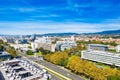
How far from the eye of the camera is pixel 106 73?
23375 mm

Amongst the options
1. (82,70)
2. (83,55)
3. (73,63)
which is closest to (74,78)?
(82,70)

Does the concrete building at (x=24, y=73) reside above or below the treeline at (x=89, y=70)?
above

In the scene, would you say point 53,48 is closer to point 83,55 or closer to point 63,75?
point 83,55

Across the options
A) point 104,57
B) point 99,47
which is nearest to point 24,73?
point 104,57

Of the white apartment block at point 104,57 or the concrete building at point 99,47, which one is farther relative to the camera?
the concrete building at point 99,47

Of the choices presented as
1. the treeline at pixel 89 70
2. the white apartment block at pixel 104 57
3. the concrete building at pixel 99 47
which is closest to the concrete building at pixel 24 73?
the treeline at pixel 89 70

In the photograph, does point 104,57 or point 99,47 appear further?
point 99,47

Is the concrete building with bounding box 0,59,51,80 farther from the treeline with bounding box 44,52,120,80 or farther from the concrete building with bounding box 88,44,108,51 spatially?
the concrete building with bounding box 88,44,108,51

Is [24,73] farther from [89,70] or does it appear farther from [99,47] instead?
[99,47]

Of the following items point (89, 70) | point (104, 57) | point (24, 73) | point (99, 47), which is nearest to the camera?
point (24, 73)

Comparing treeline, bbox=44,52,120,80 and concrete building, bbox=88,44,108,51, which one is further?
concrete building, bbox=88,44,108,51

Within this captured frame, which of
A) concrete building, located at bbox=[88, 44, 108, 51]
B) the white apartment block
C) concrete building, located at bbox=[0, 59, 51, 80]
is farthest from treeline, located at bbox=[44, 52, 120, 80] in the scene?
concrete building, located at bbox=[88, 44, 108, 51]

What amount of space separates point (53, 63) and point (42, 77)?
58.6 ft

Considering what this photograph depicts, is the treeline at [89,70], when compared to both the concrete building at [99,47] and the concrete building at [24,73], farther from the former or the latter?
the concrete building at [99,47]
